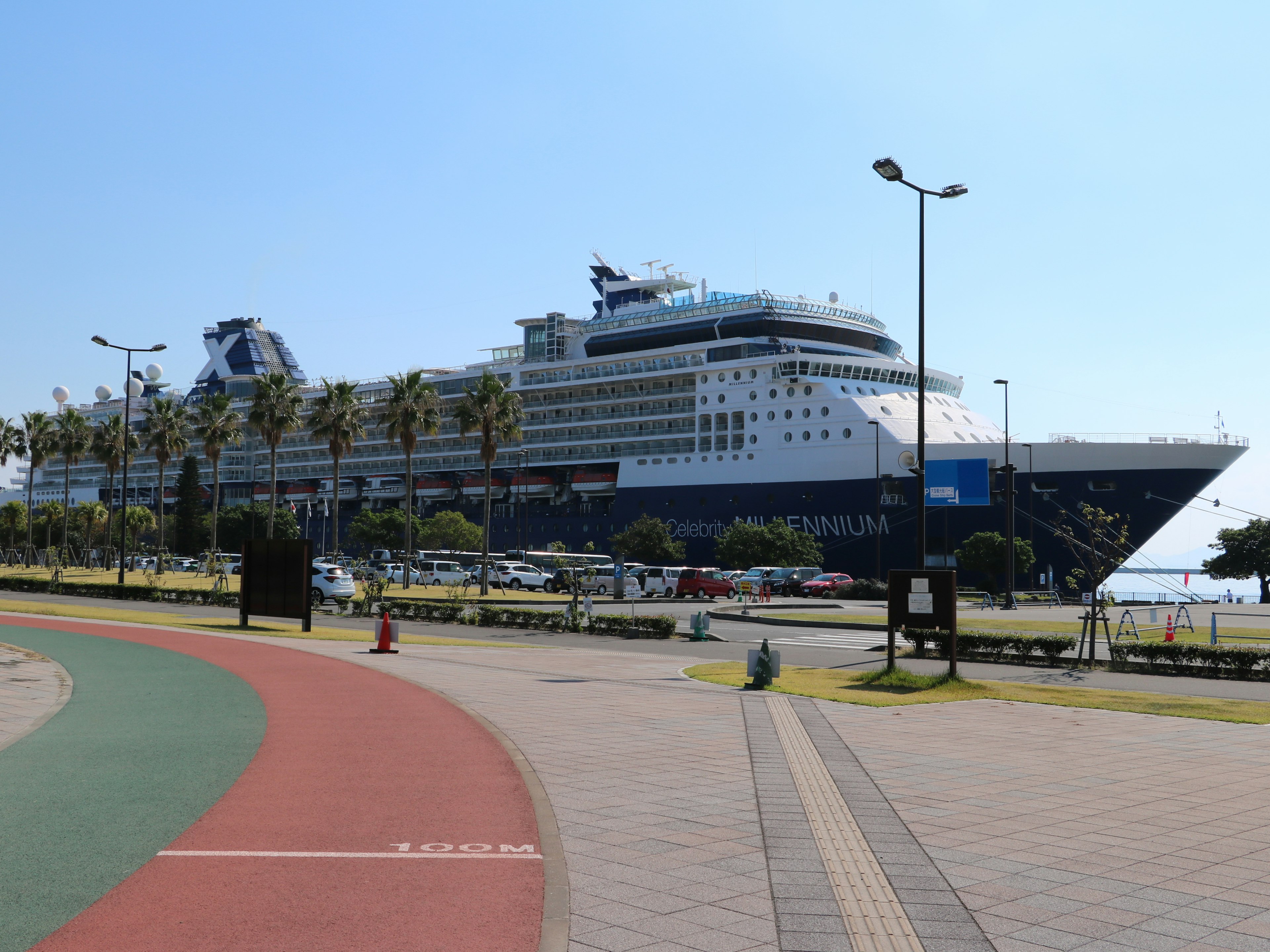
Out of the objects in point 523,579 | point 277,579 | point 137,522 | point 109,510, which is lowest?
point 523,579

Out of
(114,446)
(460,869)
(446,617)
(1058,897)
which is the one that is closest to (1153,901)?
(1058,897)

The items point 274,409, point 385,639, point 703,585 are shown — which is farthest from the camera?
point 274,409

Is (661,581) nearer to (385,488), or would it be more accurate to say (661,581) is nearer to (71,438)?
(71,438)

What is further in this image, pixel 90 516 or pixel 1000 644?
pixel 90 516

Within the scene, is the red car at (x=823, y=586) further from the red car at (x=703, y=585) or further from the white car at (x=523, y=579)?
the white car at (x=523, y=579)

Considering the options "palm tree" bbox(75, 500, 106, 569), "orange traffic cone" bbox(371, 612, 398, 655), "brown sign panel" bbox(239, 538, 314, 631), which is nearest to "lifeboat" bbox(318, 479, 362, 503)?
"palm tree" bbox(75, 500, 106, 569)

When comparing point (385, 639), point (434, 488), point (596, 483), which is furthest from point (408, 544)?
point (434, 488)

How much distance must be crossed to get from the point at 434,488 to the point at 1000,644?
60.5m

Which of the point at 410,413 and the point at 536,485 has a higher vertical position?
the point at 410,413

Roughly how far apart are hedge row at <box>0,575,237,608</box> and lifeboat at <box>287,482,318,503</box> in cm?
4208

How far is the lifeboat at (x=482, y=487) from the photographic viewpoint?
70.4 metres

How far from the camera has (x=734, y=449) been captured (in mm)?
57781

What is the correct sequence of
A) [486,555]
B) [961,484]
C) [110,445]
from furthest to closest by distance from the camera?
[110,445]
[961,484]
[486,555]

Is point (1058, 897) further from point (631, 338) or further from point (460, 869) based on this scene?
point (631, 338)
